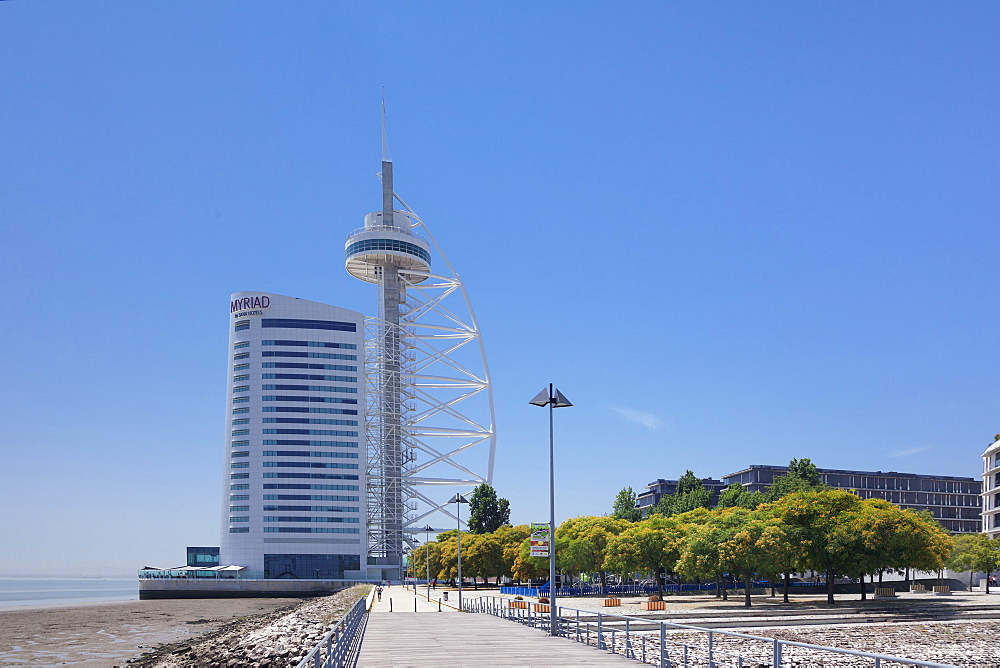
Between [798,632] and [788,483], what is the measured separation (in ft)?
266

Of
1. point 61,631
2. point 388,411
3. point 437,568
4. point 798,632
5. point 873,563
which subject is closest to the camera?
point 798,632

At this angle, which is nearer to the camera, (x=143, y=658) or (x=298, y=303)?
(x=143, y=658)

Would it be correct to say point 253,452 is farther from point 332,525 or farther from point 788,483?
point 788,483

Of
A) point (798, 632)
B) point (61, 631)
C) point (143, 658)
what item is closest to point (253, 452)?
point (61, 631)

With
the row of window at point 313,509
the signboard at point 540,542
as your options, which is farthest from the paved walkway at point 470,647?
the row of window at point 313,509

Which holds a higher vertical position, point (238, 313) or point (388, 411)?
point (238, 313)

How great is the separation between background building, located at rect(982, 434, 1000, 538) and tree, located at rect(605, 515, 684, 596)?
71.4 m

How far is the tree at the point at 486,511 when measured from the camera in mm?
173125

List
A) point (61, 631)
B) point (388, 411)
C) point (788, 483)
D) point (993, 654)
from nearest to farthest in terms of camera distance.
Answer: point (993, 654), point (61, 631), point (788, 483), point (388, 411)

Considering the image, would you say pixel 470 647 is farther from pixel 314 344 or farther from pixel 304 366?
pixel 314 344

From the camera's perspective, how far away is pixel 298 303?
19188 centimetres

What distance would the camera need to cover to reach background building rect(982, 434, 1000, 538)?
137125 mm

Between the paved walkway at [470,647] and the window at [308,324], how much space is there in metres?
152

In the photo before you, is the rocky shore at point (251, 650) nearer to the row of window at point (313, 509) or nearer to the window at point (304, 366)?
the row of window at point (313, 509)
